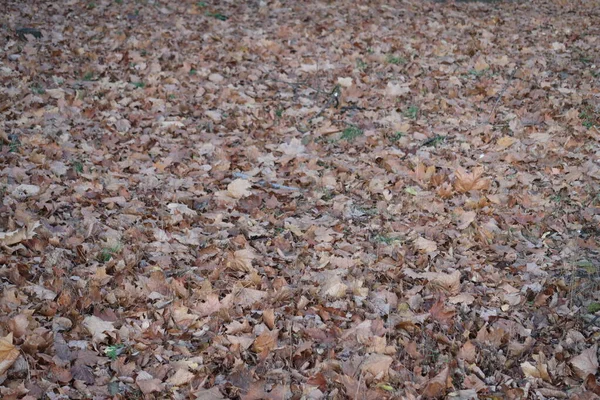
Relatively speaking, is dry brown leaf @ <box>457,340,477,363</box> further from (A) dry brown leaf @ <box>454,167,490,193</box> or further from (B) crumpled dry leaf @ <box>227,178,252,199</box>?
(B) crumpled dry leaf @ <box>227,178,252,199</box>

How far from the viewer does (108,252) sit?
4117 mm

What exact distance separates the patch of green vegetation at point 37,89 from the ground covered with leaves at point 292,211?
0.03 metres

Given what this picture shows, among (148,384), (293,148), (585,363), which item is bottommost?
(293,148)

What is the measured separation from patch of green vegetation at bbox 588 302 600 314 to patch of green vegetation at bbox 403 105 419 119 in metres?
3.46

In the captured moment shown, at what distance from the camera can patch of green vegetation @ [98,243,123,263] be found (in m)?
4.06

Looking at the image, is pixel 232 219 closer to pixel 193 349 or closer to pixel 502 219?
pixel 193 349

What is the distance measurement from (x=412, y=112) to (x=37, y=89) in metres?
4.21

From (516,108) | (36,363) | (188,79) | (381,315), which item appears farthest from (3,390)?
(516,108)

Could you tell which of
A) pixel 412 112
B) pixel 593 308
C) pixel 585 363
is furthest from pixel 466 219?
pixel 412 112

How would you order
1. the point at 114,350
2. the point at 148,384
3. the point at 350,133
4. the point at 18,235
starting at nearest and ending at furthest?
the point at 148,384 < the point at 114,350 < the point at 18,235 < the point at 350,133

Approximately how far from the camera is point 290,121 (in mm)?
6633

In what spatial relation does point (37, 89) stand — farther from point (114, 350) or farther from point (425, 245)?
point (425, 245)

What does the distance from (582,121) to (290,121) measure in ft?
10.3

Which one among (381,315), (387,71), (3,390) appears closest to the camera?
(3,390)
